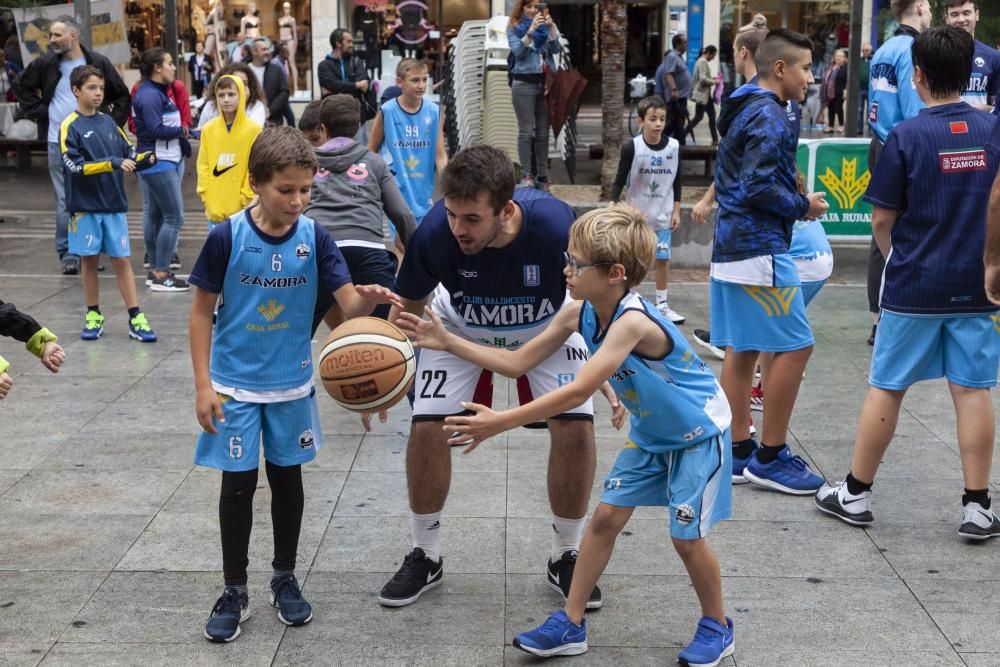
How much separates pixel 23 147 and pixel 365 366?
1595cm

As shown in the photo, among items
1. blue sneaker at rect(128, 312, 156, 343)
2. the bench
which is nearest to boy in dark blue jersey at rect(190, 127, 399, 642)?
blue sneaker at rect(128, 312, 156, 343)

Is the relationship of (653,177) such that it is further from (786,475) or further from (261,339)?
(261,339)

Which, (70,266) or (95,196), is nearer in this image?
(95,196)

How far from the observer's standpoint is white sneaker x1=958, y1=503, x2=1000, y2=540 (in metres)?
5.23

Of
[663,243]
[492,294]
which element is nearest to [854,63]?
[663,243]

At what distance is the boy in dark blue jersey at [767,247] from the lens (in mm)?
5855

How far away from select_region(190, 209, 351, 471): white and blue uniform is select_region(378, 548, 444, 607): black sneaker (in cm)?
59

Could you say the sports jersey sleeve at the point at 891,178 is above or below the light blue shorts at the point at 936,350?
above

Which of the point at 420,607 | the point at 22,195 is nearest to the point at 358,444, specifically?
the point at 420,607

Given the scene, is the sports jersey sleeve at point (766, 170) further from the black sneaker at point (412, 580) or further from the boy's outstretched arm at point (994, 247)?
the black sneaker at point (412, 580)

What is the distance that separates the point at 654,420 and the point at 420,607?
1.17m

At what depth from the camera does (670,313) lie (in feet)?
31.8

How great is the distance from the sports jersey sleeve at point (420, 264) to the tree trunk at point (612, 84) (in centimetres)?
940

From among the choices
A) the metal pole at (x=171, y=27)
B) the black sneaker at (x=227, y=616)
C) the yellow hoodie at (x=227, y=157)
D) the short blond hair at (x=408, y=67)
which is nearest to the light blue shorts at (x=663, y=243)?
the short blond hair at (x=408, y=67)
